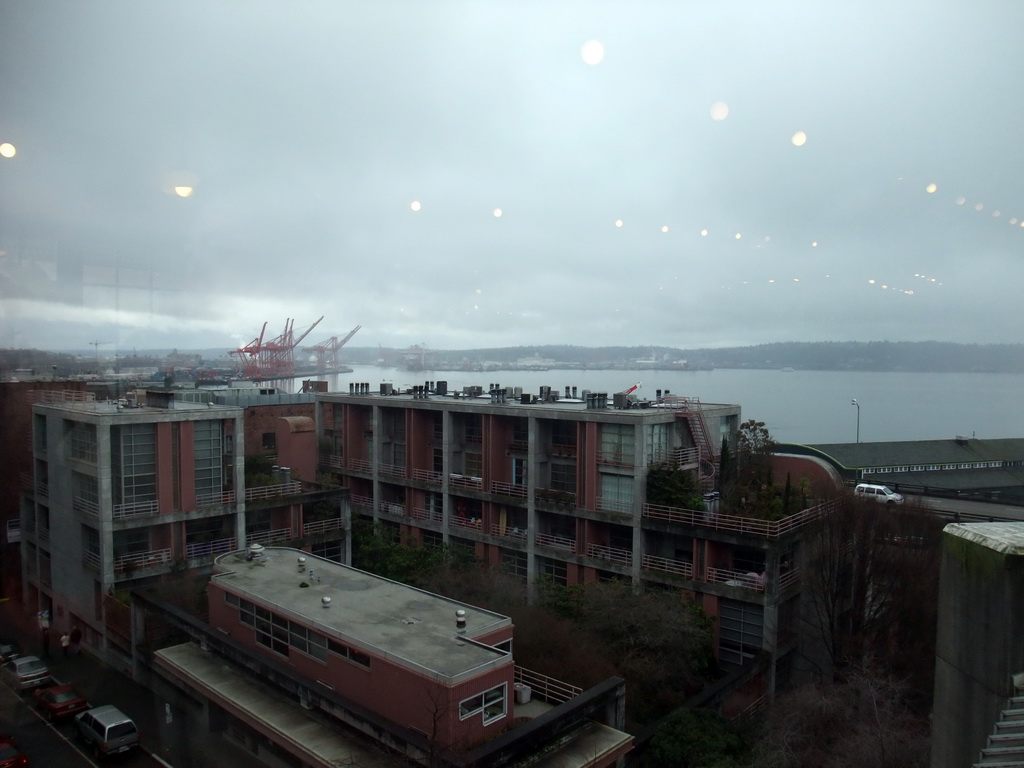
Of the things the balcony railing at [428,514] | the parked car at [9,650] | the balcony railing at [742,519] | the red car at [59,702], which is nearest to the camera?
the parked car at [9,650]

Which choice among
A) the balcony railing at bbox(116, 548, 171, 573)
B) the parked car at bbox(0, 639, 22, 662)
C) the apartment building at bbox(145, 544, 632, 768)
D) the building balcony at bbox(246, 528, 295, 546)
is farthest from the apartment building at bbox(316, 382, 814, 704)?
the parked car at bbox(0, 639, 22, 662)

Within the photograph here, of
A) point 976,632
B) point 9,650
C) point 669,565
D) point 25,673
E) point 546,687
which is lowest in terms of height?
point 669,565

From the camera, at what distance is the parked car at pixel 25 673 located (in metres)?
7.48

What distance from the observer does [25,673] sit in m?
8.64

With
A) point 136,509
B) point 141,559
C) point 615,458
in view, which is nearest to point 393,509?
point 615,458

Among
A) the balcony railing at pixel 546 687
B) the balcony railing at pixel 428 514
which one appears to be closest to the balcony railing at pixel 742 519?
the balcony railing at pixel 546 687

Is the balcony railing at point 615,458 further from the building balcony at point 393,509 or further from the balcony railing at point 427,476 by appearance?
the building balcony at point 393,509

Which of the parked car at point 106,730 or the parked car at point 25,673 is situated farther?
→ the parked car at point 106,730

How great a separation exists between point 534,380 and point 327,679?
1931 centimetres

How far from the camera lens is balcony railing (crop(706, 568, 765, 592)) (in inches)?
559

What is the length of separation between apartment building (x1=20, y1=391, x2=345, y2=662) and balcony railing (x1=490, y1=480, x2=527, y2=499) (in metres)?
6.72

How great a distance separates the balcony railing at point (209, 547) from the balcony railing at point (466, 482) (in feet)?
22.1

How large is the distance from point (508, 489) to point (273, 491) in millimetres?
6306

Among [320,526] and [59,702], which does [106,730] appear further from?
[320,526]
